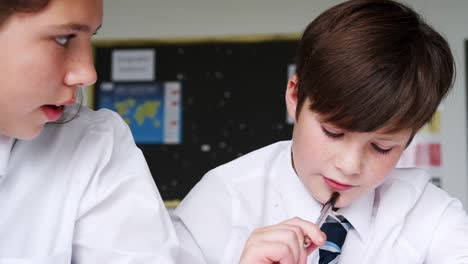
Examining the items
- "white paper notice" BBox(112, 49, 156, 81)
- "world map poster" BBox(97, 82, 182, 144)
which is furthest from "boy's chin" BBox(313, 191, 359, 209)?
"white paper notice" BBox(112, 49, 156, 81)

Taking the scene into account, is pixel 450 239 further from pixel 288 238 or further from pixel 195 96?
pixel 195 96

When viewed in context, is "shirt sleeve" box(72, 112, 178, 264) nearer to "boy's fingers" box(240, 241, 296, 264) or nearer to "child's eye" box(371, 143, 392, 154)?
"boy's fingers" box(240, 241, 296, 264)

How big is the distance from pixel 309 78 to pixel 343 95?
9 centimetres

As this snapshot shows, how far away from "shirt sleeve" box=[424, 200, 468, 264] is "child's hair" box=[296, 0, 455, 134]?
0.76 feet

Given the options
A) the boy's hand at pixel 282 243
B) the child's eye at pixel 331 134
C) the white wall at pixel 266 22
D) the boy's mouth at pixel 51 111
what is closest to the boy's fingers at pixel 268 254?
the boy's hand at pixel 282 243

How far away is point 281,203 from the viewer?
105 cm

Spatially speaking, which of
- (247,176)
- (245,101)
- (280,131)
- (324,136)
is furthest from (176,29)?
(324,136)

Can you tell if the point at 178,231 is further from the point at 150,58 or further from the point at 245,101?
the point at 150,58

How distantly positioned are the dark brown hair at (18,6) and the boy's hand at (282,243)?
0.43 meters

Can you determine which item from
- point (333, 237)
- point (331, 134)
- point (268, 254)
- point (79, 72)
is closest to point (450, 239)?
point (333, 237)

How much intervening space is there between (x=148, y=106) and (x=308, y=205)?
140cm

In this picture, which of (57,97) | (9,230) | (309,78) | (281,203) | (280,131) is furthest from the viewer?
(280,131)

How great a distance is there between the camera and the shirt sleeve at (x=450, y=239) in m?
0.95

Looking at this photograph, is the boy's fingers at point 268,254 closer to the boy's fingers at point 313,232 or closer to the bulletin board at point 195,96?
the boy's fingers at point 313,232
